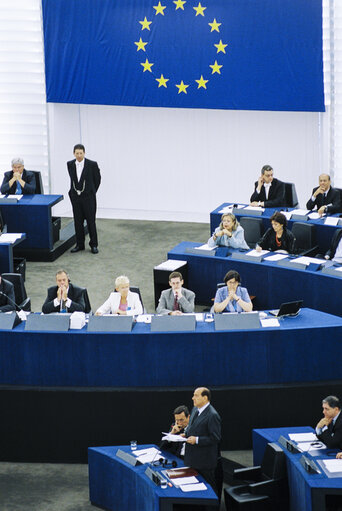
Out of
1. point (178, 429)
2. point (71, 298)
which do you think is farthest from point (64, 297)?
point (178, 429)

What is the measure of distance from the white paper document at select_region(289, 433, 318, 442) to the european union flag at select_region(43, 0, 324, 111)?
7.30 m

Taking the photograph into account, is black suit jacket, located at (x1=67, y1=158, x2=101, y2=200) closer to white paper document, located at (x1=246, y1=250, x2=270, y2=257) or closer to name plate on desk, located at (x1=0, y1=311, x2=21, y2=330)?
white paper document, located at (x1=246, y1=250, x2=270, y2=257)

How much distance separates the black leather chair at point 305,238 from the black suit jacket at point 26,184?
396cm

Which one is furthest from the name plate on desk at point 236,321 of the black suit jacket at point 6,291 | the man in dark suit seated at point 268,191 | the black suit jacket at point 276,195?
the black suit jacket at point 276,195

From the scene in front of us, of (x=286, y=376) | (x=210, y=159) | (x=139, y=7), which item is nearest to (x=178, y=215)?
(x=210, y=159)

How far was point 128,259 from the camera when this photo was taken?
46.5 ft

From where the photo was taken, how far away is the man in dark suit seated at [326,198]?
12852 millimetres

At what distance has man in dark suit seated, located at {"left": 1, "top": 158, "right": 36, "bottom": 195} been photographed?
14133mm

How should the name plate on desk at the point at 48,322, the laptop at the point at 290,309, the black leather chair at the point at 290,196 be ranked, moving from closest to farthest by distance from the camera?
the name plate on desk at the point at 48,322
the laptop at the point at 290,309
the black leather chair at the point at 290,196

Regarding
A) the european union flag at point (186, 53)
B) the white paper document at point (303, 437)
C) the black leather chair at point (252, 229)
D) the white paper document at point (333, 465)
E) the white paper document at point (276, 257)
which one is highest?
the european union flag at point (186, 53)

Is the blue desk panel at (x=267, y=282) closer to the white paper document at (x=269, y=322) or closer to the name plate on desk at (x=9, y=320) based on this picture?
the white paper document at (x=269, y=322)

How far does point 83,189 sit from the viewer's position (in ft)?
46.3

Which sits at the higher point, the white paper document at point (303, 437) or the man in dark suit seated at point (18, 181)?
the man in dark suit seated at point (18, 181)

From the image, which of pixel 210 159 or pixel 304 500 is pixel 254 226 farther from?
pixel 304 500
